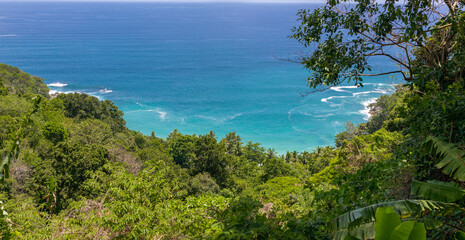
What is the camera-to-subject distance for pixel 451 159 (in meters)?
4.30

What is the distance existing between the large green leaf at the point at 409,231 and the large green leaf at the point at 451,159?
7.38 ft

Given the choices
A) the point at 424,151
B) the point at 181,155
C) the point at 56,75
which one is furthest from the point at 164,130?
the point at 424,151

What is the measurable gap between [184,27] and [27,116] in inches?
6160

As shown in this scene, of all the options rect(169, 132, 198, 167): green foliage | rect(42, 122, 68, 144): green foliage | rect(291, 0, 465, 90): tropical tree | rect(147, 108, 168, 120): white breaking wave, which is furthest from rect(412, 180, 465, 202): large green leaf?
rect(147, 108, 168, 120): white breaking wave

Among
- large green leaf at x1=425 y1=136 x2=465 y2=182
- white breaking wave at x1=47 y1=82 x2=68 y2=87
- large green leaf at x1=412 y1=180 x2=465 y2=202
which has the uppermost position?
white breaking wave at x1=47 y1=82 x2=68 y2=87

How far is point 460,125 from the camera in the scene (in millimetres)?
5012

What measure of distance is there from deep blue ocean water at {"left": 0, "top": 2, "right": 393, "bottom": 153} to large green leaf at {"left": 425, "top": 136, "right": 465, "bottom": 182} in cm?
3132

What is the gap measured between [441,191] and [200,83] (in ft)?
227

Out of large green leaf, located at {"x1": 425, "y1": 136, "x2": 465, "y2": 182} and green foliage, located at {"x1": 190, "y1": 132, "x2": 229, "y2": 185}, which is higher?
large green leaf, located at {"x1": 425, "y1": 136, "x2": 465, "y2": 182}

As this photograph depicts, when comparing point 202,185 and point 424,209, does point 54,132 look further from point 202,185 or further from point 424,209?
point 424,209

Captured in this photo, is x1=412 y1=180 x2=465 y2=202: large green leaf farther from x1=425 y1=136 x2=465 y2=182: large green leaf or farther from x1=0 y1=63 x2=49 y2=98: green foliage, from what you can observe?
x1=0 y1=63 x2=49 y2=98: green foliage

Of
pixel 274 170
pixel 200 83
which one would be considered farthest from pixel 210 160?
pixel 200 83

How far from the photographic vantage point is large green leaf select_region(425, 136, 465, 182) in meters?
4.10

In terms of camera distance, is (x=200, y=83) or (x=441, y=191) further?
(x=200, y=83)
